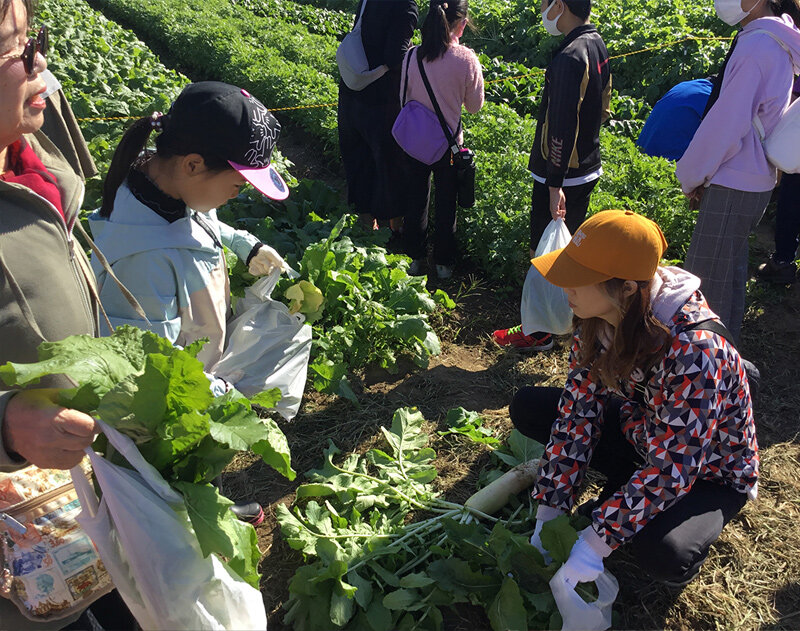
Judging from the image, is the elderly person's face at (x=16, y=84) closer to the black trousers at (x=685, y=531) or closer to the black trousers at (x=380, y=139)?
the black trousers at (x=685, y=531)

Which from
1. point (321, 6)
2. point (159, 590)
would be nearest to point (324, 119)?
A: point (159, 590)

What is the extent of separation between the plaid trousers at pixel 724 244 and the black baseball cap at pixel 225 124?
2.42 meters

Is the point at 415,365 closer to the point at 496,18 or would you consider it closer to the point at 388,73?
the point at 388,73

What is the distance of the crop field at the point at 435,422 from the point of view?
2.49 m

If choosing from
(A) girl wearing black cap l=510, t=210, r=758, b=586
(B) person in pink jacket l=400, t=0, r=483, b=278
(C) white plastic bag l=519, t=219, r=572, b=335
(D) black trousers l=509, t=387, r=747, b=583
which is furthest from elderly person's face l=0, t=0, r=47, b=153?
(B) person in pink jacket l=400, t=0, r=483, b=278

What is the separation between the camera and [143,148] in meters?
2.37

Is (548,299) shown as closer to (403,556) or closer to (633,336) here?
(633,336)

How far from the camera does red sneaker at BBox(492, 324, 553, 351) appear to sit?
Answer: 13.6 feet

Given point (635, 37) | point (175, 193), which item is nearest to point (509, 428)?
point (175, 193)

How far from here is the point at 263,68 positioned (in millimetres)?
8789

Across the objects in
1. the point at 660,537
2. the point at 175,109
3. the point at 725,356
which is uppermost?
the point at 175,109

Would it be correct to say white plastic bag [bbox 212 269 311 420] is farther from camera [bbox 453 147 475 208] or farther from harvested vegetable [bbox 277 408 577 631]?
camera [bbox 453 147 475 208]

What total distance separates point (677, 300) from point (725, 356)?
0.74 ft

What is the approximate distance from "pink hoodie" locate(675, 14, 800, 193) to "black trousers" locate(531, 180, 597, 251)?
0.56m
